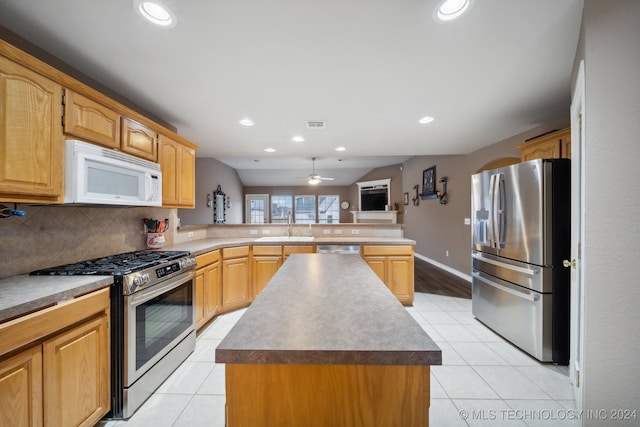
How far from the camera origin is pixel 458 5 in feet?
4.09

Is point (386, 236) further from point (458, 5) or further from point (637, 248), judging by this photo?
point (458, 5)

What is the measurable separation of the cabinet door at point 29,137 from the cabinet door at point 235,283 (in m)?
1.79

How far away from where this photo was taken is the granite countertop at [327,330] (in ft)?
2.13

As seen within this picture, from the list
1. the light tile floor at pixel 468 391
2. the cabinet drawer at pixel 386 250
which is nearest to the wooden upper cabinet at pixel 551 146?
the cabinet drawer at pixel 386 250

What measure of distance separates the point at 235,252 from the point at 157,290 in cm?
136

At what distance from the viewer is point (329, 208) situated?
10070mm

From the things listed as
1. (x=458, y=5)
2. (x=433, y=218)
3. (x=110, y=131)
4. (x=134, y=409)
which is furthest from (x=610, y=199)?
(x=433, y=218)

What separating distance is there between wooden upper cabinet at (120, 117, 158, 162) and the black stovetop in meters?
0.86

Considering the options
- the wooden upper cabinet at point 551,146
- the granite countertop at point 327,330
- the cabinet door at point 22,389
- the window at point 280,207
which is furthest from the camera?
the window at point 280,207

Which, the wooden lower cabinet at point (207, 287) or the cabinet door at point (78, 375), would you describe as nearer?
the cabinet door at point (78, 375)

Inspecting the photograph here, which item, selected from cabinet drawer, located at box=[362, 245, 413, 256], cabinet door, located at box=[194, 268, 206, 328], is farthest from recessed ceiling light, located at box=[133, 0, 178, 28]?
cabinet drawer, located at box=[362, 245, 413, 256]

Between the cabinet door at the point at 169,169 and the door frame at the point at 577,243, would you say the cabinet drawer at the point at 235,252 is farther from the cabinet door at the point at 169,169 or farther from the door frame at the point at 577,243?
the door frame at the point at 577,243

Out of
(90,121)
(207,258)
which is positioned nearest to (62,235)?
(90,121)

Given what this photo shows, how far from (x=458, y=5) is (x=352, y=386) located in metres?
1.77
